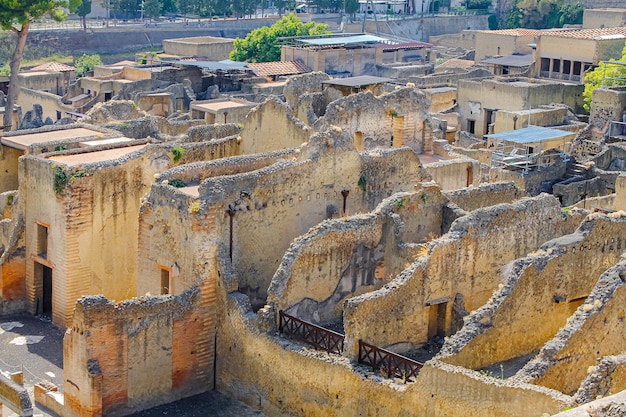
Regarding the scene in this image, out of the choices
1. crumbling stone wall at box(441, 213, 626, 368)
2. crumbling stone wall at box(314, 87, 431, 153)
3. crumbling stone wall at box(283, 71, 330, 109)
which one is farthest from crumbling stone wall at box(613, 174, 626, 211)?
crumbling stone wall at box(441, 213, 626, 368)

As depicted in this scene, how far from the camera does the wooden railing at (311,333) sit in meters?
23.9

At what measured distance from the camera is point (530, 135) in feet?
146

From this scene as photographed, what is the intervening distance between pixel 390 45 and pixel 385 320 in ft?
152

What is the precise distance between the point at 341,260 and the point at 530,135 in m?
20.0

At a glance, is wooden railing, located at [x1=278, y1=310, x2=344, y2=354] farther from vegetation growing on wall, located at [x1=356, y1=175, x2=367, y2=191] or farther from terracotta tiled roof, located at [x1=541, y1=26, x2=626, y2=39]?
terracotta tiled roof, located at [x1=541, y1=26, x2=626, y2=39]

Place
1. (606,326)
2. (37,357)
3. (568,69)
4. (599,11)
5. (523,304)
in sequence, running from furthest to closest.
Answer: (599,11)
(568,69)
(37,357)
(523,304)
(606,326)

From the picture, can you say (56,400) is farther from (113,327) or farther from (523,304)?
(523,304)

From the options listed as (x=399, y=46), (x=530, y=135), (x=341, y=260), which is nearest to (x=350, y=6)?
(x=399, y=46)

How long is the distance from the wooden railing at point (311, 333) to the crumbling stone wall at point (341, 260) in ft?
1.21

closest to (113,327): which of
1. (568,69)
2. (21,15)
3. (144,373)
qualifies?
(144,373)

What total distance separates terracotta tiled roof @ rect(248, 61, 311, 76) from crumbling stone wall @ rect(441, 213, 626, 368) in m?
33.5

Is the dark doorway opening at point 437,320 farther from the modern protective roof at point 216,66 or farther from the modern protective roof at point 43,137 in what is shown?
the modern protective roof at point 216,66

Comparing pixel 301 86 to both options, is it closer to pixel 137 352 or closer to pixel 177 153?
pixel 177 153

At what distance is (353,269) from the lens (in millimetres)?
26422
